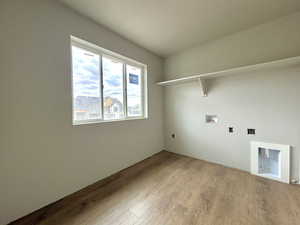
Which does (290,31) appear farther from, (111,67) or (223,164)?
(111,67)

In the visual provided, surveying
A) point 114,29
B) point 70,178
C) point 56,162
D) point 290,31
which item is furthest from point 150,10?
point 70,178

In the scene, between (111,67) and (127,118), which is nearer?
(111,67)

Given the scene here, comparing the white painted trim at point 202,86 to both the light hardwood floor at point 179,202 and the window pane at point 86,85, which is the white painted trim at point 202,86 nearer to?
the light hardwood floor at point 179,202

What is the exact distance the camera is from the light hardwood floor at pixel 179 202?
142 cm

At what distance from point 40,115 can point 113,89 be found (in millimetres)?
1267

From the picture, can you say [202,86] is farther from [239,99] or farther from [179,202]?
[179,202]

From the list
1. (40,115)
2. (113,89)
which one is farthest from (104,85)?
(40,115)

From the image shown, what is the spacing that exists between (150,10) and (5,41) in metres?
1.82

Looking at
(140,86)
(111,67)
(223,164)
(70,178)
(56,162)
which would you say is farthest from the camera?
(140,86)

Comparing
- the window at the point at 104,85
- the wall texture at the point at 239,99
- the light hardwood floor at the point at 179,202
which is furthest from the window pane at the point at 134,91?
the light hardwood floor at the point at 179,202

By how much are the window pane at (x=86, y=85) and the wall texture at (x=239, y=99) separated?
2.06 m

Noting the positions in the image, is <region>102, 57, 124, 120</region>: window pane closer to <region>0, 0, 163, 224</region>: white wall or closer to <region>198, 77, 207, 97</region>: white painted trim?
<region>0, 0, 163, 224</region>: white wall

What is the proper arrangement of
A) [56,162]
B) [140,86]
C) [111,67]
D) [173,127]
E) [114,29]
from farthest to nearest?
[173,127] < [140,86] < [111,67] < [114,29] < [56,162]

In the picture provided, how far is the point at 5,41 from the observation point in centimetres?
136
